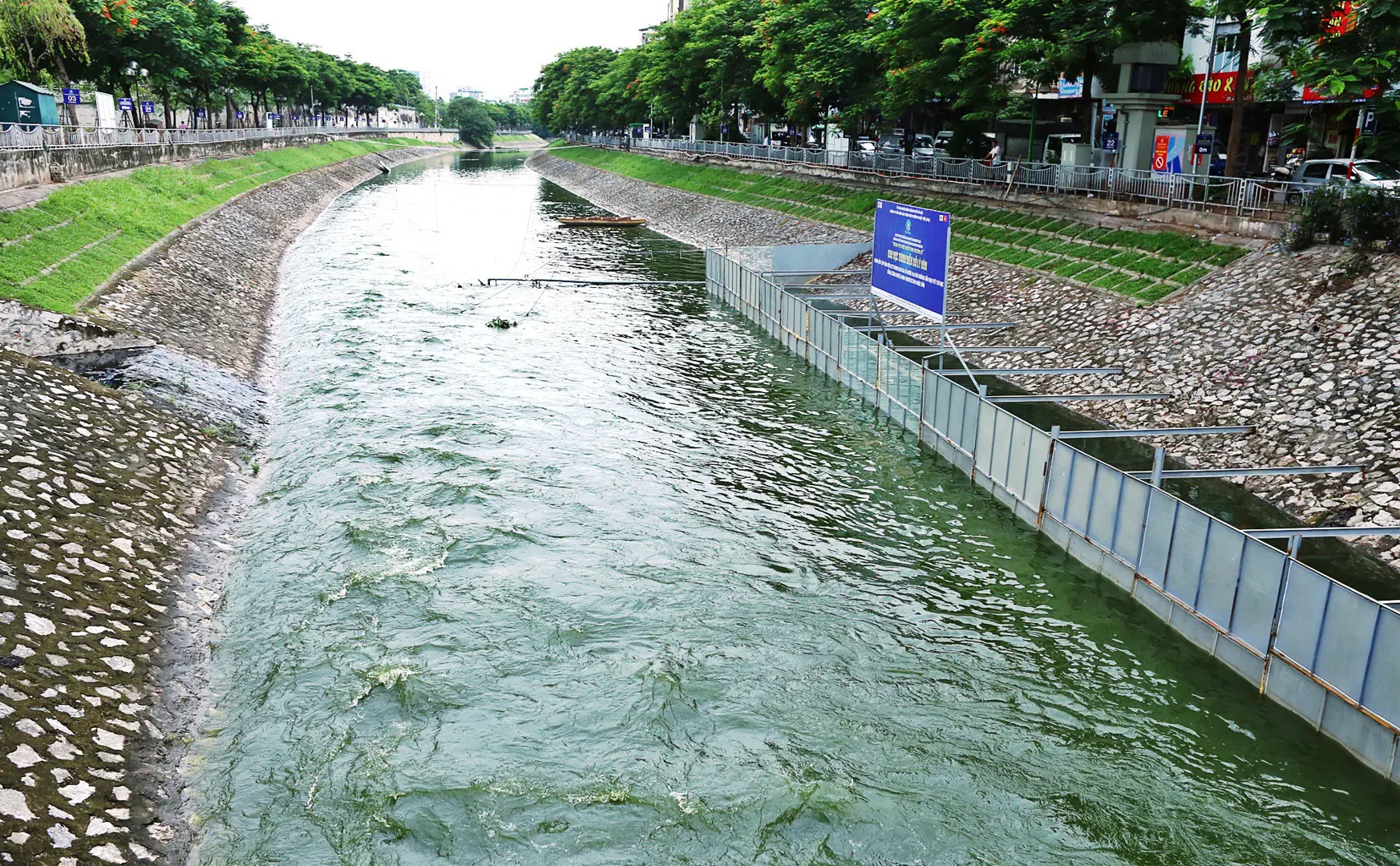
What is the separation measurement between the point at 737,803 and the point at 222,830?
6.41 metres

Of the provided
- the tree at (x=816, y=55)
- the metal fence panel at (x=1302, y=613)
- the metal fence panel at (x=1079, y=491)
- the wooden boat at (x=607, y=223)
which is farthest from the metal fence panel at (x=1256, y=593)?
the wooden boat at (x=607, y=223)

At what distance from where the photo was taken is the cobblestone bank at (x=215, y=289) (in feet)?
100

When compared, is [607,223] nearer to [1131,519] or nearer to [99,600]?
[1131,519]

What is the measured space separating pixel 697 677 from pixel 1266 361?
18371mm

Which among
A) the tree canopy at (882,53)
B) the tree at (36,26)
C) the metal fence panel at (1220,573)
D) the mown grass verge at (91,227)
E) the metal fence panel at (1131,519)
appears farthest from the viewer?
the tree at (36,26)

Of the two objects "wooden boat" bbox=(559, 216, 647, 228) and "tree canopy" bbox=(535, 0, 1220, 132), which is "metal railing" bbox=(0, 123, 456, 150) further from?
"tree canopy" bbox=(535, 0, 1220, 132)

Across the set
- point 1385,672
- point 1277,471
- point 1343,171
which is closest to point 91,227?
point 1277,471

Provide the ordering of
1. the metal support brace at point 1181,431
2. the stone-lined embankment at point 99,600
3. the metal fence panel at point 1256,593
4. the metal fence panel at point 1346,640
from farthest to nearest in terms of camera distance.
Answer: the metal support brace at point 1181,431
the metal fence panel at point 1256,593
the metal fence panel at point 1346,640
the stone-lined embankment at point 99,600

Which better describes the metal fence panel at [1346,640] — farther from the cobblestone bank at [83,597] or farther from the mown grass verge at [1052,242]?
the mown grass verge at [1052,242]

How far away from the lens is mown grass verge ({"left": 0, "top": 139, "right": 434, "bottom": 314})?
94.4 ft

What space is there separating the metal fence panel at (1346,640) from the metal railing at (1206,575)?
2 cm

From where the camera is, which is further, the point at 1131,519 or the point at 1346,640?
the point at 1131,519

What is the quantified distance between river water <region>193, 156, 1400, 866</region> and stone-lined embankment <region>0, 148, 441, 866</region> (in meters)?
0.76

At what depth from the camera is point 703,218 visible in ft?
237
